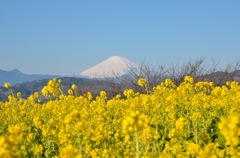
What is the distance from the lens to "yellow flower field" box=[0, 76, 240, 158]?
2.65 meters

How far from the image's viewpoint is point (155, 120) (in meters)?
6.26

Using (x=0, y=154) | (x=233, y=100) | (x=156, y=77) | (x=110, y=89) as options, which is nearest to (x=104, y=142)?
(x=0, y=154)

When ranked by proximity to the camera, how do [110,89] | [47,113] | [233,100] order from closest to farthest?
1. [233,100]
2. [47,113]
3. [110,89]

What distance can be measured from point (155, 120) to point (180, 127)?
1513mm

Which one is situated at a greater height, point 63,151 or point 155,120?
point 155,120

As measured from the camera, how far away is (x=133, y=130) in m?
2.56

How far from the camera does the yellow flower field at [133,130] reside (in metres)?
2.65

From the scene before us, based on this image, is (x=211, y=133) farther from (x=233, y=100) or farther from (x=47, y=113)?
(x=47, y=113)

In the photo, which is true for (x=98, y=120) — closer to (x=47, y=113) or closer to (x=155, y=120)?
(x=155, y=120)

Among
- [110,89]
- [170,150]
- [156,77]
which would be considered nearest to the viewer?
[170,150]

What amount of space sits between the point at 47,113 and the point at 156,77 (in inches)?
526

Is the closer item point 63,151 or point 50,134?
point 63,151

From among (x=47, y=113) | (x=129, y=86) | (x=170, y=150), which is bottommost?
(x=170, y=150)

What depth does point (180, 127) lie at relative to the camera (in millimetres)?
4758
